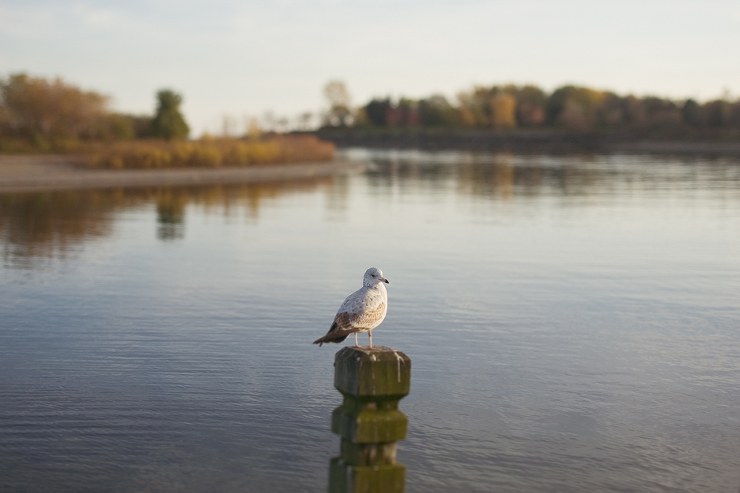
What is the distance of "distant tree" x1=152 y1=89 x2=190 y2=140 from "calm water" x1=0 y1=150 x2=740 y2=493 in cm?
3108

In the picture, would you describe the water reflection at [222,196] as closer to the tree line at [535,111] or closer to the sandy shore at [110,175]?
the sandy shore at [110,175]

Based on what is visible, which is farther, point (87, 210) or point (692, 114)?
point (692, 114)

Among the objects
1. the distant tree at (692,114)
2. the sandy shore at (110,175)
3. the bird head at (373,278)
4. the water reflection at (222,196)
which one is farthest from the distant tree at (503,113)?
the bird head at (373,278)

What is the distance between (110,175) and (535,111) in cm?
15283

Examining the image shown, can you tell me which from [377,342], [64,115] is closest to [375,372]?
[377,342]

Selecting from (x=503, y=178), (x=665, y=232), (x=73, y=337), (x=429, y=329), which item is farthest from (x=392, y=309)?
(x=503, y=178)

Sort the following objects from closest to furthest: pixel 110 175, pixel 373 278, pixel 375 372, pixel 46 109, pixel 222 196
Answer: pixel 375 372 < pixel 373 278 < pixel 222 196 < pixel 110 175 < pixel 46 109

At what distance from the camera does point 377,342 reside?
8586 millimetres

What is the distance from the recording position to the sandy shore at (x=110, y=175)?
30984mm

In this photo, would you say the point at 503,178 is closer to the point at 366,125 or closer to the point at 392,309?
the point at 392,309

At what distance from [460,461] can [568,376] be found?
7.44ft

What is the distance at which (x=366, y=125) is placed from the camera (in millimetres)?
174000

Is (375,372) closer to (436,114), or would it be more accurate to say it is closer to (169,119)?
(169,119)

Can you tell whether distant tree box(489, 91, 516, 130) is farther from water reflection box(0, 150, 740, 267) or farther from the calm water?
the calm water
